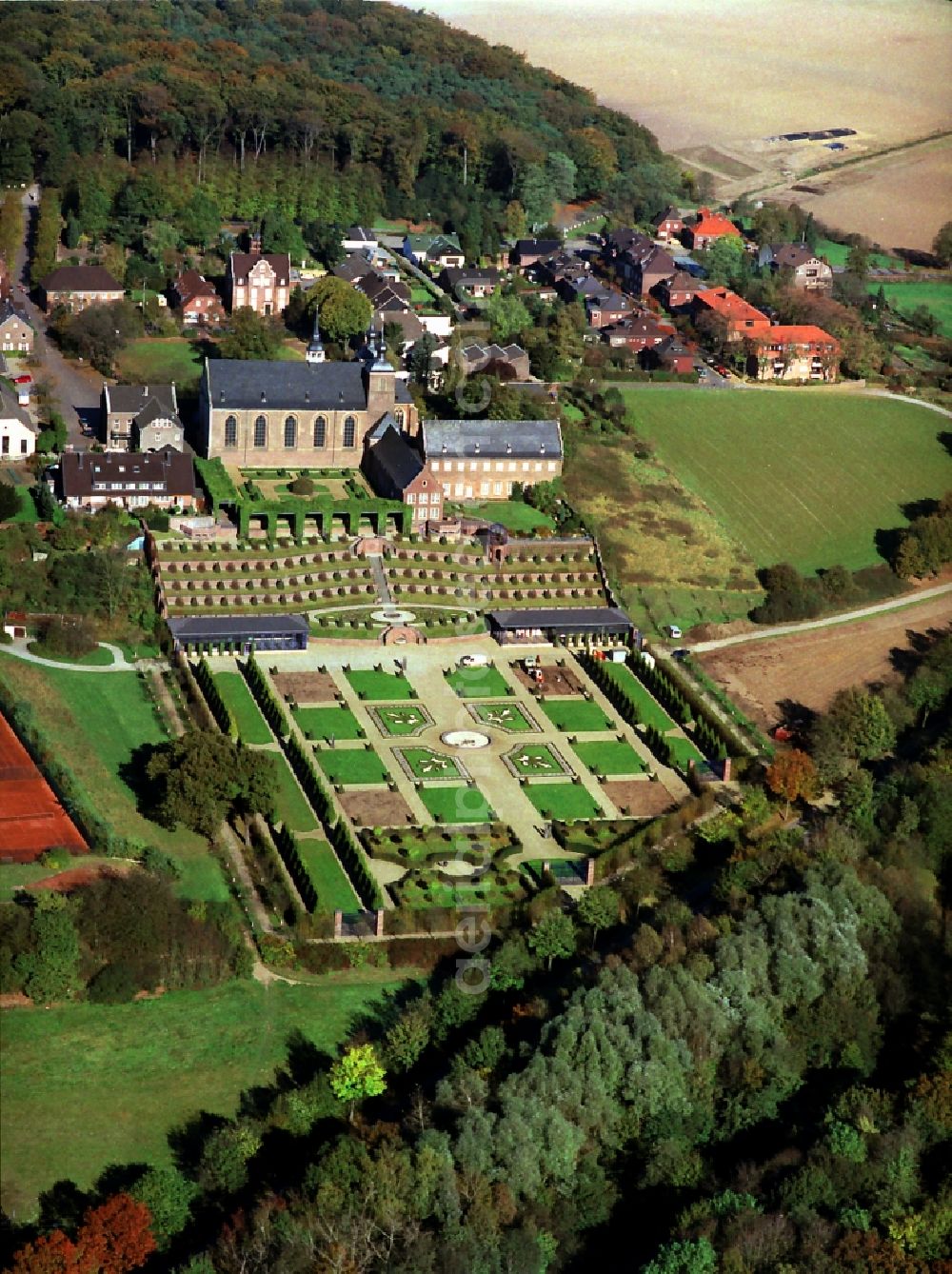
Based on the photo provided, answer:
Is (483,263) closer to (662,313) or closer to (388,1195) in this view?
(662,313)

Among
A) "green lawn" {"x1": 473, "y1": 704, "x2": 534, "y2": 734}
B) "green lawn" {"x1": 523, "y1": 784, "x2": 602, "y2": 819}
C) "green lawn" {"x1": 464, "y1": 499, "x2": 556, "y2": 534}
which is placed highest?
"green lawn" {"x1": 523, "y1": 784, "x2": 602, "y2": 819}

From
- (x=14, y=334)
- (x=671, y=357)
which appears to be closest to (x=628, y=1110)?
(x=14, y=334)

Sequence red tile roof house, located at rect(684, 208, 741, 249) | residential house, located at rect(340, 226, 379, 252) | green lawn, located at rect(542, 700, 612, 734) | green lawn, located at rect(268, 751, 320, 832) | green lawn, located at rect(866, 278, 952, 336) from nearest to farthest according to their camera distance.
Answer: green lawn, located at rect(268, 751, 320, 832), green lawn, located at rect(542, 700, 612, 734), residential house, located at rect(340, 226, 379, 252), green lawn, located at rect(866, 278, 952, 336), red tile roof house, located at rect(684, 208, 741, 249)

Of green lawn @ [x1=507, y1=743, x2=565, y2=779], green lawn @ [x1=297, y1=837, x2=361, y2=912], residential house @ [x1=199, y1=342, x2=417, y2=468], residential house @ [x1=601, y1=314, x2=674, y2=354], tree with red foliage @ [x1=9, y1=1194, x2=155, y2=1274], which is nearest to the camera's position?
tree with red foliage @ [x1=9, y1=1194, x2=155, y2=1274]

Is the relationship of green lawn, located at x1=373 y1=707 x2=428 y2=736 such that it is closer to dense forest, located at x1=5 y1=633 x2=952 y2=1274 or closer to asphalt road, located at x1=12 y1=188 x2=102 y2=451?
dense forest, located at x1=5 y1=633 x2=952 y2=1274

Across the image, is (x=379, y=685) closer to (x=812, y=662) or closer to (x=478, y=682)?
(x=478, y=682)

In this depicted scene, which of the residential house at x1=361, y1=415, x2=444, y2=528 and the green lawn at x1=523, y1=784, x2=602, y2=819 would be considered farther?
the residential house at x1=361, y1=415, x2=444, y2=528

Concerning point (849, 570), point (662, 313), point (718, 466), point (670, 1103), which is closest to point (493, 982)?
point (670, 1103)

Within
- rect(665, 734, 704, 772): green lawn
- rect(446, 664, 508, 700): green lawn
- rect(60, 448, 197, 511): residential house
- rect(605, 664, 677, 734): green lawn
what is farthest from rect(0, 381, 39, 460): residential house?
rect(665, 734, 704, 772): green lawn
